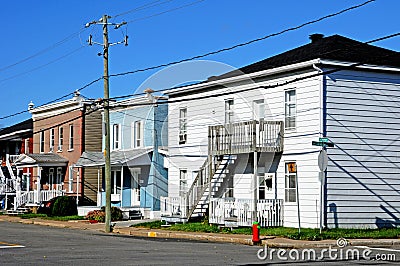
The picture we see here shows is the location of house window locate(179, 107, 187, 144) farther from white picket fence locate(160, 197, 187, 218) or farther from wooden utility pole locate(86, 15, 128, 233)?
wooden utility pole locate(86, 15, 128, 233)

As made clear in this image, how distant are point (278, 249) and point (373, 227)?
738cm

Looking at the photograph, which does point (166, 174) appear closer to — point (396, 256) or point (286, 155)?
point (286, 155)

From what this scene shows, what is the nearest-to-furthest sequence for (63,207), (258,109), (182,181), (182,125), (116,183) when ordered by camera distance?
(258,109) < (182,125) < (182,181) < (63,207) < (116,183)

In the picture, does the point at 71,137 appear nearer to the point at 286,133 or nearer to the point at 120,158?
the point at 120,158

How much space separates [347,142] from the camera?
2895 cm

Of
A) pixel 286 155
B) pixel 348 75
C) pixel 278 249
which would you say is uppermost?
pixel 348 75

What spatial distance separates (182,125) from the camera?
37500mm

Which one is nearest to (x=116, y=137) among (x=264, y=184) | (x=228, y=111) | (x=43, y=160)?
(x=43, y=160)

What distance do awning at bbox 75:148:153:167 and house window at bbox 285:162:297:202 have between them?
1259 centimetres

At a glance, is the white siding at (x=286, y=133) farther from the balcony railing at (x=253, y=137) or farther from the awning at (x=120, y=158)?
the awning at (x=120, y=158)

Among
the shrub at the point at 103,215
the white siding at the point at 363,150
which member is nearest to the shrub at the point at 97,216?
the shrub at the point at 103,215

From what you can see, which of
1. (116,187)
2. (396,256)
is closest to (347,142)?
(396,256)

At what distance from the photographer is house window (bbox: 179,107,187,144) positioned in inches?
1468

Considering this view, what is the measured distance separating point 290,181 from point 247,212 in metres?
2.27
